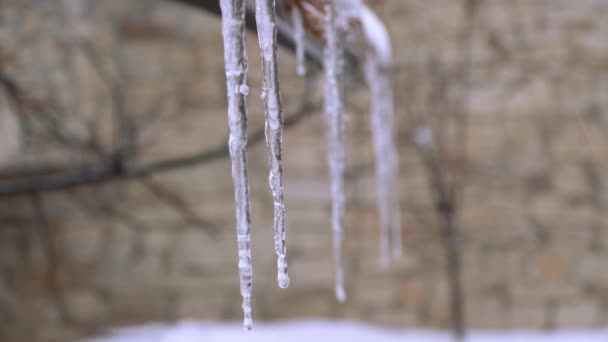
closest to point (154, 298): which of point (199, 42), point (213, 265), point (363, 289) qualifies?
point (213, 265)

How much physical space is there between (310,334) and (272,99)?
232cm

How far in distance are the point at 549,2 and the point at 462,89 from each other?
1.86 ft

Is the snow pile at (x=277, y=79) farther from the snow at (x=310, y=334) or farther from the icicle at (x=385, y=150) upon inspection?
the snow at (x=310, y=334)

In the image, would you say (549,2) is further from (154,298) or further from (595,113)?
(154,298)

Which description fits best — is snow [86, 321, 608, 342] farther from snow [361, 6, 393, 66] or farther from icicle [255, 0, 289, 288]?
icicle [255, 0, 289, 288]

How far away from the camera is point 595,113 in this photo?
9.60 ft

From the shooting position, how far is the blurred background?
2.87m

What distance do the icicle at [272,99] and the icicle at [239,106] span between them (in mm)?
23

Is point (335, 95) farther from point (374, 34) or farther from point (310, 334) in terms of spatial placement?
point (310, 334)

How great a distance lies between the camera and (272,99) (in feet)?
2.40

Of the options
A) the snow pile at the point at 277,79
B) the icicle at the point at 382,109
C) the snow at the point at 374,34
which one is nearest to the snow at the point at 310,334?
the icicle at the point at 382,109

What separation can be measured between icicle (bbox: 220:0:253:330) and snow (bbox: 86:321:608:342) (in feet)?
7.06

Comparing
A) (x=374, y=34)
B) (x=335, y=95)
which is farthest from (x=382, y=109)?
(x=335, y=95)

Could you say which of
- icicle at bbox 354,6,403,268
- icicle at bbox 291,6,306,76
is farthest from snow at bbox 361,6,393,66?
icicle at bbox 291,6,306,76
